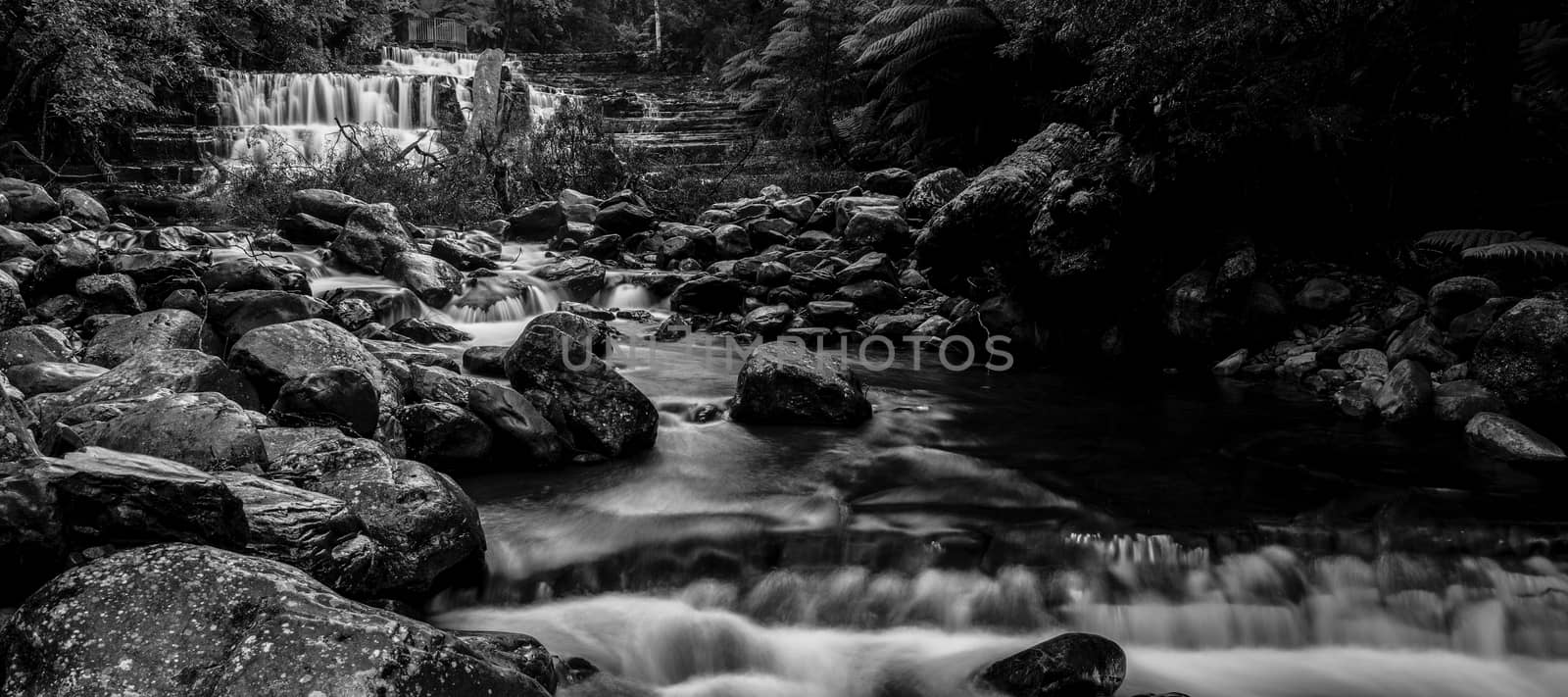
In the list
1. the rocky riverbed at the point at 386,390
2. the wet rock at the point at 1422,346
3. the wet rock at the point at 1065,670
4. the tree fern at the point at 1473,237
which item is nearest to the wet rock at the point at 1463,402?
the rocky riverbed at the point at 386,390

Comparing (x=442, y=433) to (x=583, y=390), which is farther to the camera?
(x=583, y=390)

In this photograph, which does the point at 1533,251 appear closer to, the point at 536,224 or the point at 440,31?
the point at 536,224

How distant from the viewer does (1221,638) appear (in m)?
3.70

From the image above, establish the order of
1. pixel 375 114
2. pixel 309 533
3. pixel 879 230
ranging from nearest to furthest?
1. pixel 309 533
2. pixel 879 230
3. pixel 375 114

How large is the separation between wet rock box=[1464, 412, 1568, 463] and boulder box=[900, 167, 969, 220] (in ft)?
20.7

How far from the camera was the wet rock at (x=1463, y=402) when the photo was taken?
5594mm

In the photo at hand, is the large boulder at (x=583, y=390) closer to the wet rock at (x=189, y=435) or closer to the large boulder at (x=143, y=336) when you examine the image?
the wet rock at (x=189, y=435)

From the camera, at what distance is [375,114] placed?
18.9 meters

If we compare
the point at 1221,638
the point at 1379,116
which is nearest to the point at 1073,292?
the point at 1379,116

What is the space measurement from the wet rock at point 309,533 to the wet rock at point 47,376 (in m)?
2.17

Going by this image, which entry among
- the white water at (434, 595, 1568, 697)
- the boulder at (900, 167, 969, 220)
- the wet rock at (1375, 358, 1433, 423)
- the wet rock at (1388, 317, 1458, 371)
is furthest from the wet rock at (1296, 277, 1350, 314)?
the boulder at (900, 167, 969, 220)

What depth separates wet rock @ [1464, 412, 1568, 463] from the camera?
502cm

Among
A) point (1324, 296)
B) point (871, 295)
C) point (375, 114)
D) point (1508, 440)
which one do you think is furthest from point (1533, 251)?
point (375, 114)

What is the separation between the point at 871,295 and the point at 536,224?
5843mm
